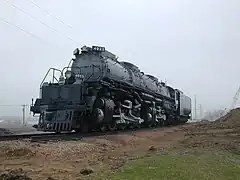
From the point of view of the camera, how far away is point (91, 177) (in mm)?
7055

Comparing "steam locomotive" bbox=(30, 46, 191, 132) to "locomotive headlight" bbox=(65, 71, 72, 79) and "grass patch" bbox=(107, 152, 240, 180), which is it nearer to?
"locomotive headlight" bbox=(65, 71, 72, 79)

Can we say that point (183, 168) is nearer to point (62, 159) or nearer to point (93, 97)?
point (62, 159)

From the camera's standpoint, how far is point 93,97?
17297 mm

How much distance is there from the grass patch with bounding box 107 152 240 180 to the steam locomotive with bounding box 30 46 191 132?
24.6 feet

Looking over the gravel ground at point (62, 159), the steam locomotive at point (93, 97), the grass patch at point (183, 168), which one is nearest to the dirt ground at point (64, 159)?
the gravel ground at point (62, 159)

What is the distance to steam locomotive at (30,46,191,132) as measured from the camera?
16719 mm

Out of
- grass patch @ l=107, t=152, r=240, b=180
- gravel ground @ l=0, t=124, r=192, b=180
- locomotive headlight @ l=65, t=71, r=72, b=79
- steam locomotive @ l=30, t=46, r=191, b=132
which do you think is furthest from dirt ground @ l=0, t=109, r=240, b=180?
locomotive headlight @ l=65, t=71, r=72, b=79

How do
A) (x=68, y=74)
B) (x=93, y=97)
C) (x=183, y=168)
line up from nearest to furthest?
(x=183, y=168), (x=93, y=97), (x=68, y=74)

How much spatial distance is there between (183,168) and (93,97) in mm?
9673

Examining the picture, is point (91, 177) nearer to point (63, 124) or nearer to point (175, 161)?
point (175, 161)

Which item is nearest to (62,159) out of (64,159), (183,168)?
(64,159)

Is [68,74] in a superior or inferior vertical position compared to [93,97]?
superior

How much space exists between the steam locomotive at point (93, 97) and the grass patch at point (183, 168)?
7.51 meters

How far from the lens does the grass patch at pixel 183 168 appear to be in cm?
736
